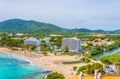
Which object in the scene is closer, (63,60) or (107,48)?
(63,60)

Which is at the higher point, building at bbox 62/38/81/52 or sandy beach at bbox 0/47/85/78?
building at bbox 62/38/81/52

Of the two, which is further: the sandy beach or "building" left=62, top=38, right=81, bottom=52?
"building" left=62, top=38, right=81, bottom=52

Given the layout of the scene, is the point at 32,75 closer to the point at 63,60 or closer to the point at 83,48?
the point at 63,60

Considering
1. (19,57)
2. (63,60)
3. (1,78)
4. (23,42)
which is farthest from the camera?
(23,42)

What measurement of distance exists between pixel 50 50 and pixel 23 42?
810 inches

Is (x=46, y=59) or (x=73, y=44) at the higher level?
(x=73, y=44)

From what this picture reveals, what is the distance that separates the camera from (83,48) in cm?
10288

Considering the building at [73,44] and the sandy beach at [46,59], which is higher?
the building at [73,44]

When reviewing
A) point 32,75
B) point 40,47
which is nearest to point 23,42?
point 40,47

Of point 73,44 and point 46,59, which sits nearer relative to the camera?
point 46,59

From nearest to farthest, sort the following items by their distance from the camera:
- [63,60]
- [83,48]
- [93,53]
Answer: [63,60] < [93,53] < [83,48]

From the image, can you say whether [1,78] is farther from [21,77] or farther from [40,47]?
→ [40,47]

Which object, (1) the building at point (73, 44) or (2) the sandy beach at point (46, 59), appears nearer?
(2) the sandy beach at point (46, 59)

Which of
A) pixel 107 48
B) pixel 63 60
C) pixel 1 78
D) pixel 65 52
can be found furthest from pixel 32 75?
pixel 107 48
